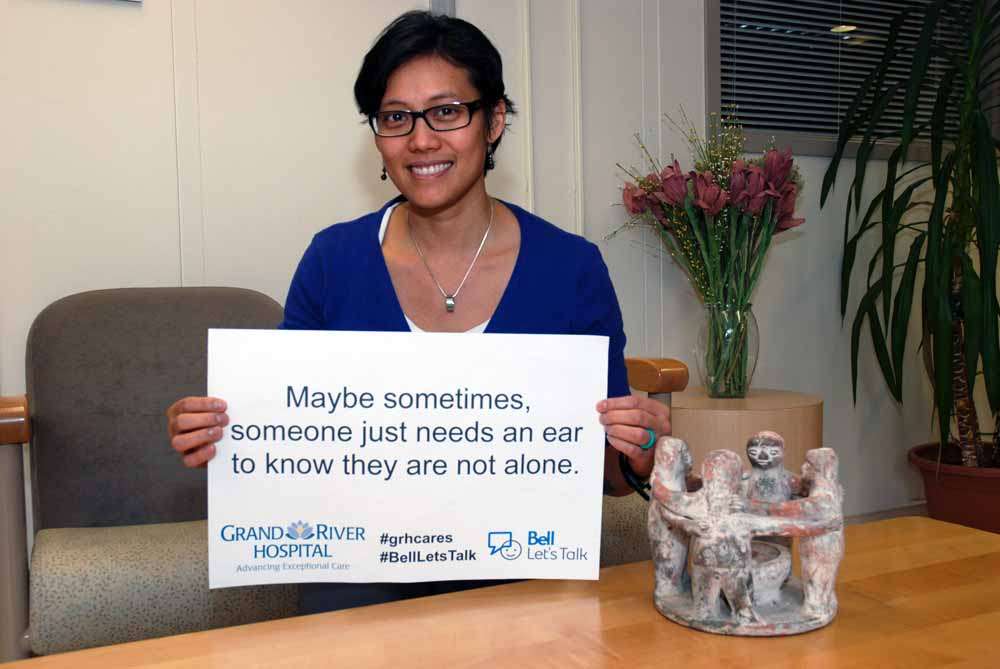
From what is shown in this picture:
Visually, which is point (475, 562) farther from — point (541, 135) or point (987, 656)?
point (541, 135)

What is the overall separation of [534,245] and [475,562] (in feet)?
1.96

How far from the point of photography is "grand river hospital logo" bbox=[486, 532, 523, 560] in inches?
45.7

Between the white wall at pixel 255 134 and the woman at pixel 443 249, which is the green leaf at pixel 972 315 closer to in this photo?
the white wall at pixel 255 134

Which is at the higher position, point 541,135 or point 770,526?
point 541,135

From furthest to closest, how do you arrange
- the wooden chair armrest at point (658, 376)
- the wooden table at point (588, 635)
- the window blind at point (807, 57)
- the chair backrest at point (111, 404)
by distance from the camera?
1. the window blind at point (807, 57)
2. the wooden chair armrest at point (658, 376)
3. the chair backrest at point (111, 404)
4. the wooden table at point (588, 635)

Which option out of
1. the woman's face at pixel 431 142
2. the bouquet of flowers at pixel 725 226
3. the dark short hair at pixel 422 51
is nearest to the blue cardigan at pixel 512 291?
the woman's face at pixel 431 142

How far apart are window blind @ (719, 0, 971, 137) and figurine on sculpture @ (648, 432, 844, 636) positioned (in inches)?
92.9

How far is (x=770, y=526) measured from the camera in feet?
3.05

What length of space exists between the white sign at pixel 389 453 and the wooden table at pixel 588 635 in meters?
0.08

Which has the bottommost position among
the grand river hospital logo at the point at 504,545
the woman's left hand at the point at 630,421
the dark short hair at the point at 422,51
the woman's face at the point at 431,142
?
the grand river hospital logo at the point at 504,545

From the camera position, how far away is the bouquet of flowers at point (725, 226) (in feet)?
8.68

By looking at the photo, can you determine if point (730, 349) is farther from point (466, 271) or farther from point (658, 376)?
point (466, 271)

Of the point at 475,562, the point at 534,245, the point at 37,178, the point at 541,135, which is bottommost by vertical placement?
the point at 475,562

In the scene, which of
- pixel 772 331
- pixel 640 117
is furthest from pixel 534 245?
pixel 772 331
